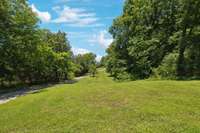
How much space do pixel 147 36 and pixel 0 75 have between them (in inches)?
756

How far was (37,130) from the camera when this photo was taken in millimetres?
10070

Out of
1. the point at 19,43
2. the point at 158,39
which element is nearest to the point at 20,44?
the point at 19,43

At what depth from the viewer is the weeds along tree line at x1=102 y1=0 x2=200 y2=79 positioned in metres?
30.4

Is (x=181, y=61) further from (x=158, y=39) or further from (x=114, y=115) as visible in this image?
(x=114, y=115)

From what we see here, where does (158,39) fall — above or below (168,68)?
above

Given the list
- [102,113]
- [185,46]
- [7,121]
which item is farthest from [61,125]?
[185,46]

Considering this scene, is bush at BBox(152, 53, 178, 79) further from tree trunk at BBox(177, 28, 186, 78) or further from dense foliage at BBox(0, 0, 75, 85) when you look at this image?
dense foliage at BBox(0, 0, 75, 85)

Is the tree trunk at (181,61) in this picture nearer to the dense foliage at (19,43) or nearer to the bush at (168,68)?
the bush at (168,68)

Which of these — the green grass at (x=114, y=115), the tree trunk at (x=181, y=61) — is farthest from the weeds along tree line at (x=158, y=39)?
the green grass at (x=114, y=115)

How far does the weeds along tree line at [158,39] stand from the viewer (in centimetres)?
3036

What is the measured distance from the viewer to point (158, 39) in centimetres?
3541

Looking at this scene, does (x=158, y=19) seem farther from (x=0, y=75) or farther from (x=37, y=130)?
(x=37, y=130)

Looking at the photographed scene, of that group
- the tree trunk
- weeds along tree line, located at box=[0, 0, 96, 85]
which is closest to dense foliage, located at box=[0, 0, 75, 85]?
weeds along tree line, located at box=[0, 0, 96, 85]

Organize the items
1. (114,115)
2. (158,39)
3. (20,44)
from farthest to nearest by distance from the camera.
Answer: (158,39) → (20,44) → (114,115)
